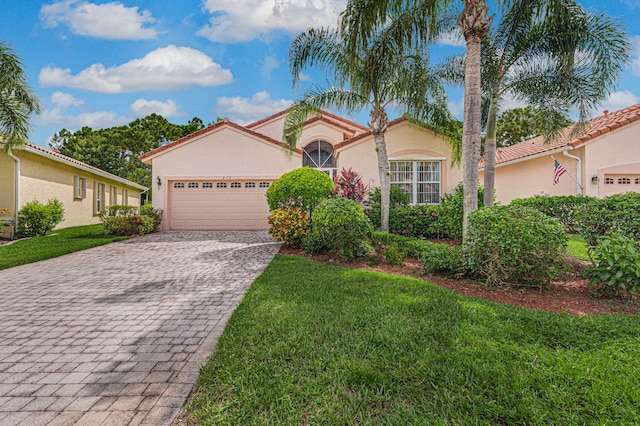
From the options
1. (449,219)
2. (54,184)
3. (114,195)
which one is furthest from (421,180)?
(114,195)

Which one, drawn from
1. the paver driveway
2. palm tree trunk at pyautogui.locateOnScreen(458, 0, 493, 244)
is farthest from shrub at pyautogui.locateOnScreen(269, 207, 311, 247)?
palm tree trunk at pyautogui.locateOnScreen(458, 0, 493, 244)

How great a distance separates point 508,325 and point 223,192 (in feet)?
45.1

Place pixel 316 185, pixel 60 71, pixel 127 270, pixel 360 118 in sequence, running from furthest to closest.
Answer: pixel 60 71
pixel 360 118
pixel 316 185
pixel 127 270

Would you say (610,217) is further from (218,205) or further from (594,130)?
(218,205)

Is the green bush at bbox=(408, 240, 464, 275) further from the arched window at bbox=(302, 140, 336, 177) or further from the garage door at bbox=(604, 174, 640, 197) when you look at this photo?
the garage door at bbox=(604, 174, 640, 197)

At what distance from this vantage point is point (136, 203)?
88.0 feet

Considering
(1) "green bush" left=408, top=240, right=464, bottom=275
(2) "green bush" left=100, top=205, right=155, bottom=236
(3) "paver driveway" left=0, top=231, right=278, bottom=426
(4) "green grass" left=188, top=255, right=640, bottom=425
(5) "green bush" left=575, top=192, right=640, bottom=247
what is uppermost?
(5) "green bush" left=575, top=192, right=640, bottom=247

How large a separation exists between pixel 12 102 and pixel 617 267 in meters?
17.9

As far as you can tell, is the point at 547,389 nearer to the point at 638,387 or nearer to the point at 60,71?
the point at 638,387

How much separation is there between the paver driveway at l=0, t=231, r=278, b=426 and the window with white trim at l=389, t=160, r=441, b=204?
7845 millimetres

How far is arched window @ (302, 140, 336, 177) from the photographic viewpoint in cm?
1752

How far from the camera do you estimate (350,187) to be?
1180cm

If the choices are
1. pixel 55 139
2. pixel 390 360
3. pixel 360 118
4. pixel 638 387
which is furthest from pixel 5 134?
pixel 55 139

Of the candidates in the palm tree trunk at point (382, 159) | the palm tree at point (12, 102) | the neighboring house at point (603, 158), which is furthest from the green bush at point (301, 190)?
the palm tree at point (12, 102)
